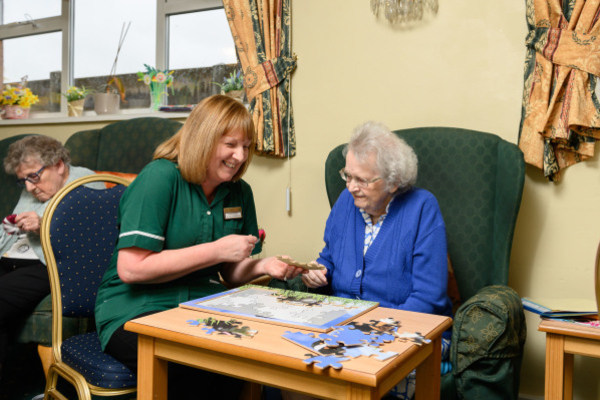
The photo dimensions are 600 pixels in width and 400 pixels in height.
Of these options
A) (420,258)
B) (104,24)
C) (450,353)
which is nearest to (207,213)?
(420,258)

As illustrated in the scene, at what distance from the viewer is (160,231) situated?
150 centimetres

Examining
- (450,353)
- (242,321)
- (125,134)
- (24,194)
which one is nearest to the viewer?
(242,321)

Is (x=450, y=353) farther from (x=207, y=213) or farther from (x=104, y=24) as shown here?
(x=104, y=24)

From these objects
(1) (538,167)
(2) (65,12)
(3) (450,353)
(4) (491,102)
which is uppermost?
(2) (65,12)

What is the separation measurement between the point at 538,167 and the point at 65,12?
11.2 ft

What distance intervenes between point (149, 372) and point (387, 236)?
0.88 m

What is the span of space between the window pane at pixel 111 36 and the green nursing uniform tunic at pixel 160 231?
2115 millimetres

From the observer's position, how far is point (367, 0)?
2.46 meters

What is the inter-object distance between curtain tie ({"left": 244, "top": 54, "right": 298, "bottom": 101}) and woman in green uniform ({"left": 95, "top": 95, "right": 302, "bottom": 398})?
97 centimetres

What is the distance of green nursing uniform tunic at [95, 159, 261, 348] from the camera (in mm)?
1483

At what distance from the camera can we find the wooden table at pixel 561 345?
1415 mm

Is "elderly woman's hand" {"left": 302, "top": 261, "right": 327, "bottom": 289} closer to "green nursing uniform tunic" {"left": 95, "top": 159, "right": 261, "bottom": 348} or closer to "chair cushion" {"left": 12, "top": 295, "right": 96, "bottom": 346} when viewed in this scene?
"green nursing uniform tunic" {"left": 95, "top": 159, "right": 261, "bottom": 348}

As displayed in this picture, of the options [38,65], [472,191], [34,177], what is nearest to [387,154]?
[472,191]

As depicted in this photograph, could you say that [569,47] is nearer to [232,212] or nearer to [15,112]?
[232,212]
